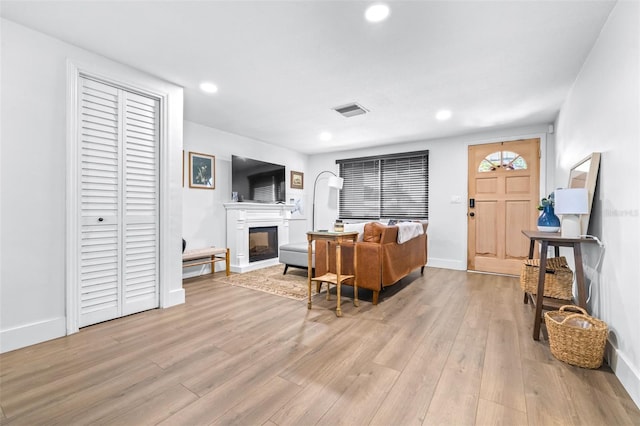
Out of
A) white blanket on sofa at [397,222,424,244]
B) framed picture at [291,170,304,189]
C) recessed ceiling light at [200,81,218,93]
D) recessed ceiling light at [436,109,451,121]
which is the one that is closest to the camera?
recessed ceiling light at [200,81,218,93]

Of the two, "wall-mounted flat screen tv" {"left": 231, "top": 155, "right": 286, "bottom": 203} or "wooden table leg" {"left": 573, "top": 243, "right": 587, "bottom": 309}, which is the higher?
"wall-mounted flat screen tv" {"left": 231, "top": 155, "right": 286, "bottom": 203}

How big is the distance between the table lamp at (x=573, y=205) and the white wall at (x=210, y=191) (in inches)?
166

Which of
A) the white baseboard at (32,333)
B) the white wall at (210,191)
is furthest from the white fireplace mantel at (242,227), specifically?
the white baseboard at (32,333)

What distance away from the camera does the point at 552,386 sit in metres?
1.58

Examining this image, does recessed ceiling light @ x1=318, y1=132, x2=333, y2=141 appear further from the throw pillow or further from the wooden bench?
the wooden bench

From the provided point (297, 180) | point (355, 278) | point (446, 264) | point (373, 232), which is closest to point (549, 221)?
point (373, 232)

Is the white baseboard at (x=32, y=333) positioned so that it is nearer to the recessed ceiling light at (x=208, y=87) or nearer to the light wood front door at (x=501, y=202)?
the recessed ceiling light at (x=208, y=87)

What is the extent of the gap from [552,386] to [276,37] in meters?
2.87

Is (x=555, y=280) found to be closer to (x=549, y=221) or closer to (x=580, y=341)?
(x=549, y=221)

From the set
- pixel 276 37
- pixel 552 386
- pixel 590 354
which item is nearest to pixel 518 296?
pixel 590 354

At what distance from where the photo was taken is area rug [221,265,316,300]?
3415 mm

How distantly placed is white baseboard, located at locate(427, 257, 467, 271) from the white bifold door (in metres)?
4.24

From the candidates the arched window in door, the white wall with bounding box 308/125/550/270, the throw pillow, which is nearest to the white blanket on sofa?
the throw pillow

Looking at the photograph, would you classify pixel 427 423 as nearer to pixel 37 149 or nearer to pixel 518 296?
pixel 518 296
